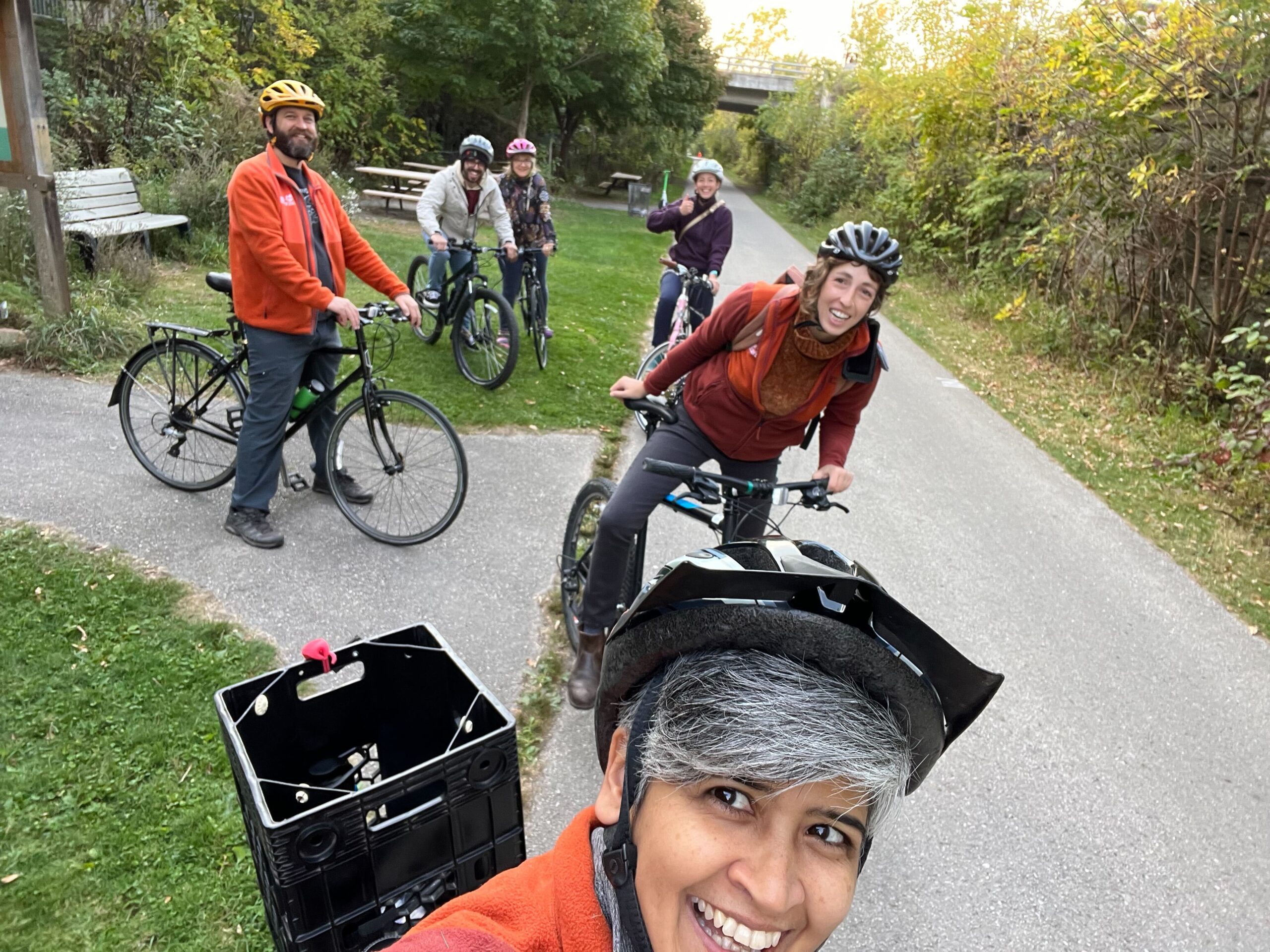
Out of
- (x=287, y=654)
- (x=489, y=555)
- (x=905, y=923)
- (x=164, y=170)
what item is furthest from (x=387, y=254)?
(x=905, y=923)

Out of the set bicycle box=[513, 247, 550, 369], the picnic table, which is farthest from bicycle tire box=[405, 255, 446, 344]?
the picnic table

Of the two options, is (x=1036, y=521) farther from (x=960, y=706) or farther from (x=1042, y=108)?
(x=1042, y=108)

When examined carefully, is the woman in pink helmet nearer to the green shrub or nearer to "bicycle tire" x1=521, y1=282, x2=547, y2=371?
"bicycle tire" x1=521, y1=282, x2=547, y2=371

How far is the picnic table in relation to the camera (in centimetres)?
1686

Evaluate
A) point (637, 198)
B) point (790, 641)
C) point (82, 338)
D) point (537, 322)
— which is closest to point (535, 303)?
point (537, 322)

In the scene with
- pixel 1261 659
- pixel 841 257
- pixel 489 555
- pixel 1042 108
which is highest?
pixel 1042 108

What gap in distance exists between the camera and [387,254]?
41.4 ft

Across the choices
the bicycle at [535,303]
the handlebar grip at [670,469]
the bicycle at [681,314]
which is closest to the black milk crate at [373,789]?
the handlebar grip at [670,469]

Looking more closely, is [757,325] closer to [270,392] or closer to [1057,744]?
[1057,744]

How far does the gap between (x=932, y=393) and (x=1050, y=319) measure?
10.9ft

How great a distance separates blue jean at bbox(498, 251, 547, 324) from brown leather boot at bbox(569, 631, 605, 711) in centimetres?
543

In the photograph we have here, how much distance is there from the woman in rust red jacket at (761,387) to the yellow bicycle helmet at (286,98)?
2.19 metres

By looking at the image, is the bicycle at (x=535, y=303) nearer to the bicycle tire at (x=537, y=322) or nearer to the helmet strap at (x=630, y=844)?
the bicycle tire at (x=537, y=322)

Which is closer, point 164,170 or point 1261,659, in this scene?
point 1261,659
